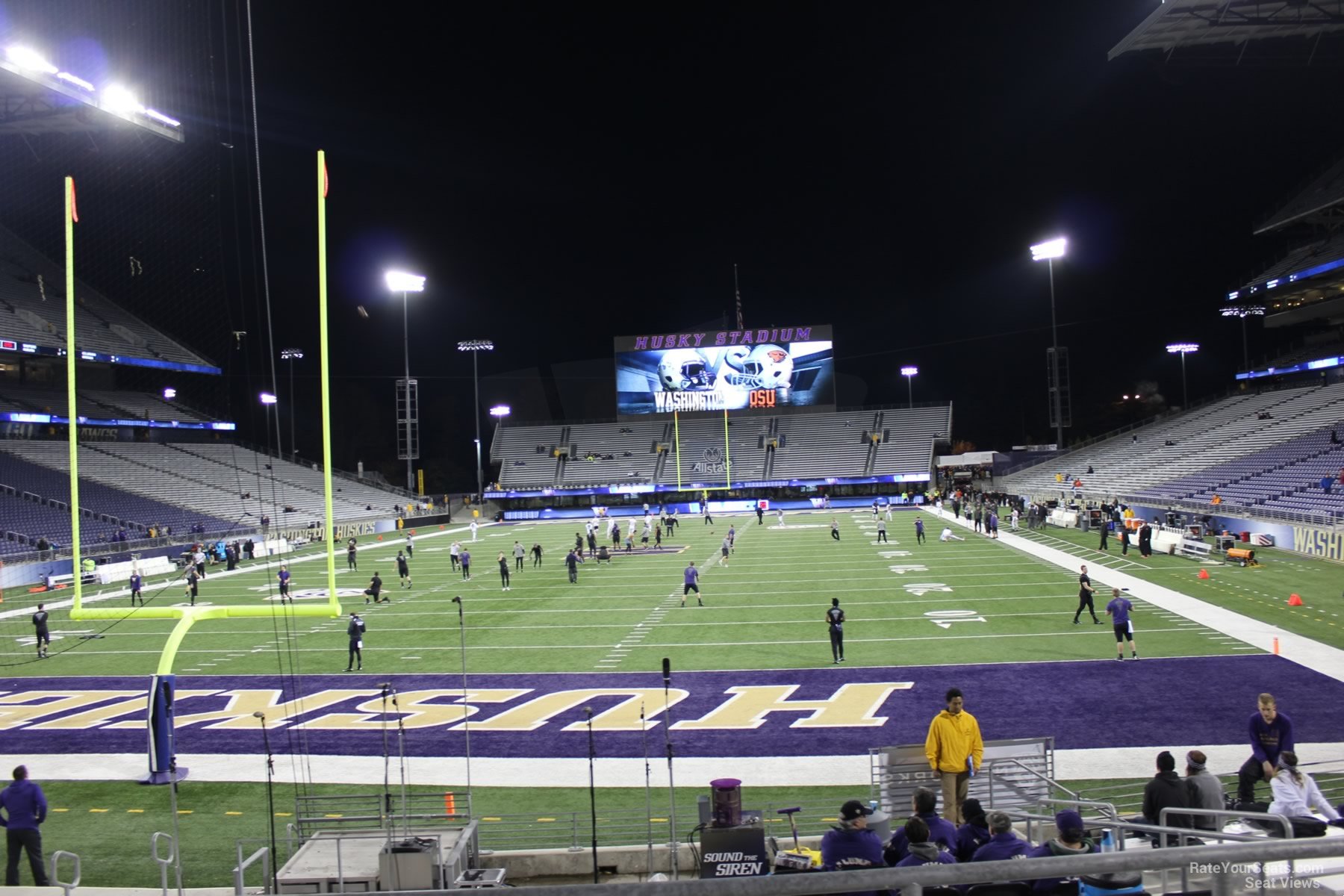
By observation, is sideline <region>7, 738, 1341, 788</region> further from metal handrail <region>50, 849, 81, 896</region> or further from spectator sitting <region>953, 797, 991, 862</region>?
spectator sitting <region>953, 797, 991, 862</region>

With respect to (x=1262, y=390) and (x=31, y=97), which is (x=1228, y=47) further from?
(x=31, y=97)

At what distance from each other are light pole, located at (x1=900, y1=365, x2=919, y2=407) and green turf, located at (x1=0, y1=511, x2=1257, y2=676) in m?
36.4

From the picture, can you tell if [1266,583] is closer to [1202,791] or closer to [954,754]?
[1202,791]

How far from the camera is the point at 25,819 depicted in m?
7.21

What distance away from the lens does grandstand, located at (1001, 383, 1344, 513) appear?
32.8 metres

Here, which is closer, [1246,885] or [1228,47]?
[1246,885]

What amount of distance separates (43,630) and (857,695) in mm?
15778

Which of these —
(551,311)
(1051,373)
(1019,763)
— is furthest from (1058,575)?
(551,311)

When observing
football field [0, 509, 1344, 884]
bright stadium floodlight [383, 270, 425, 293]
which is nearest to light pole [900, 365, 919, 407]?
bright stadium floodlight [383, 270, 425, 293]

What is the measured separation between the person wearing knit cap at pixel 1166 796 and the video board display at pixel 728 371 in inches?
2107

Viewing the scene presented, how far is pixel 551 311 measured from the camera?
58938mm

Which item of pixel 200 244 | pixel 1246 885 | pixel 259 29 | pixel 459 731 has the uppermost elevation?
pixel 259 29

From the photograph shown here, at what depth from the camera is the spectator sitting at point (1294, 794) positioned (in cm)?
594

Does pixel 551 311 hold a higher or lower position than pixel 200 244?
higher
